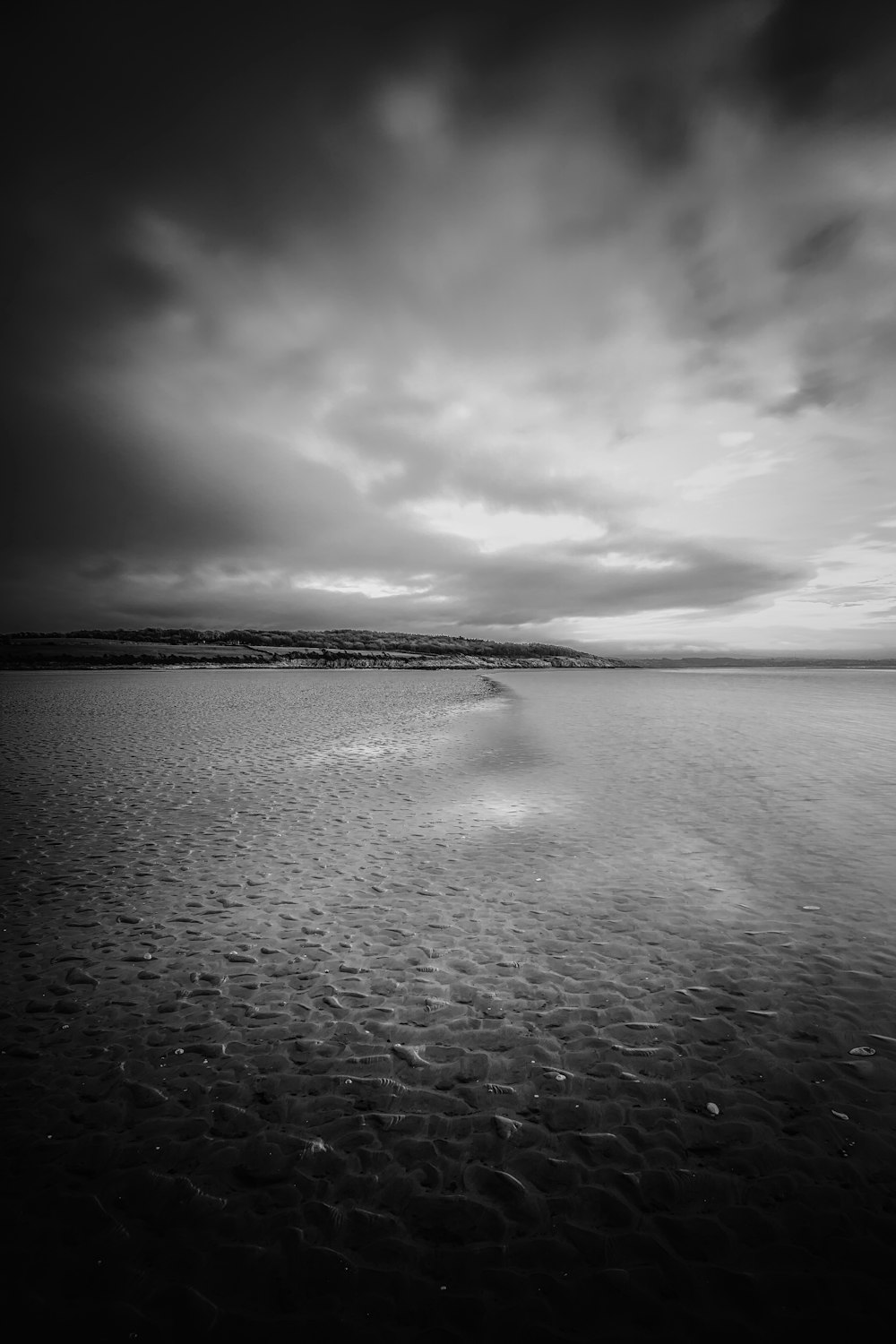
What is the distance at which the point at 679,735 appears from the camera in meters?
30.7

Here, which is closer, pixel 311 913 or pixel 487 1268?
pixel 487 1268

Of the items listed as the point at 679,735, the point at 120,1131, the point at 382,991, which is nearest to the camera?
the point at 120,1131

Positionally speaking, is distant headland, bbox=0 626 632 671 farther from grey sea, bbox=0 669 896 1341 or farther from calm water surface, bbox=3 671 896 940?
grey sea, bbox=0 669 896 1341

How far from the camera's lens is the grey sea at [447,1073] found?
3.79m

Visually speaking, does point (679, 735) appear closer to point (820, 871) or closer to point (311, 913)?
point (820, 871)

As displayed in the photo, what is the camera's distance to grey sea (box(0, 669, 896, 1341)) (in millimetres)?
3787

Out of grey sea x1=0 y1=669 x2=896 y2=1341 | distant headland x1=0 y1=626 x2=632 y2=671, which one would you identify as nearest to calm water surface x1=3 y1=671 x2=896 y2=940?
grey sea x1=0 y1=669 x2=896 y2=1341

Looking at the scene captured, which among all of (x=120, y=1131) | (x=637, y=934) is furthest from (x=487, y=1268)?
(x=637, y=934)

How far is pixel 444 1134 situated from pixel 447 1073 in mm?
762

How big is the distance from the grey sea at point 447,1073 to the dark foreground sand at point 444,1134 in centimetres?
3

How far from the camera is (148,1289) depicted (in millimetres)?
3701

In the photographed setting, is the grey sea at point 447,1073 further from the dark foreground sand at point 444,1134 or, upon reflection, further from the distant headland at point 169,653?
the distant headland at point 169,653

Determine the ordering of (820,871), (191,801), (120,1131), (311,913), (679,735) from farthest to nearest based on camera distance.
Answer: (679,735), (191,801), (820,871), (311,913), (120,1131)

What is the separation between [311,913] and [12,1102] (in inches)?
175
